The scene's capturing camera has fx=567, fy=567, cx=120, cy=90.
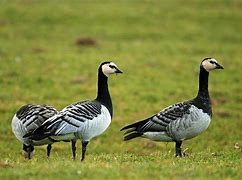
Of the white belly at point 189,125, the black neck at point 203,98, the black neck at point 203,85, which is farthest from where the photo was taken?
the black neck at point 203,85

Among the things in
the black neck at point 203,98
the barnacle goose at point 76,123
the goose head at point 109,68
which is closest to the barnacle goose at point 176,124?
the black neck at point 203,98

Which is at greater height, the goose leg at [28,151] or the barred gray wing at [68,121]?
the barred gray wing at [68,121]

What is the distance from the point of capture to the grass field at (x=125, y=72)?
11.1 meters

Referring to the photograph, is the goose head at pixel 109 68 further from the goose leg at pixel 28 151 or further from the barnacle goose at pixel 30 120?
the goose leg at pixel 28 151

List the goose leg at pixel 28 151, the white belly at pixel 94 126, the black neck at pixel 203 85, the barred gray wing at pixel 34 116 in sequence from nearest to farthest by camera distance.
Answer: the white belly at pixel 94 126 → the barred gray wing at pixel 34 116 → the black neck at pixel 203 85 → the goose leg at pixel 28 151

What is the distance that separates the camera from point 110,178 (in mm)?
9836

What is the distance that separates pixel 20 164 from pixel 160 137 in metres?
3.47

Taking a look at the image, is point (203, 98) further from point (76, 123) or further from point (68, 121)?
point (68, 121)

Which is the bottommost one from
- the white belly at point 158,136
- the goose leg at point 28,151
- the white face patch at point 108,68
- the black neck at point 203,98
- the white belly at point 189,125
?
the goose leg at point 28,151

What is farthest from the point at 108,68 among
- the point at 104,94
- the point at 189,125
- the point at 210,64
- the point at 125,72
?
the point at 125,72

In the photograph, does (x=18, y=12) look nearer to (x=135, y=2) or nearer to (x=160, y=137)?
(x=135, y=2)

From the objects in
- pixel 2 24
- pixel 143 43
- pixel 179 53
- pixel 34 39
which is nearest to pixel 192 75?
pixel 179 53

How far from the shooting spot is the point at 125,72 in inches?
1126

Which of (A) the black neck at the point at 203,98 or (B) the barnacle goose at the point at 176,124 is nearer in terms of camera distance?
(B) the barnacle goose at the point at 176,124
